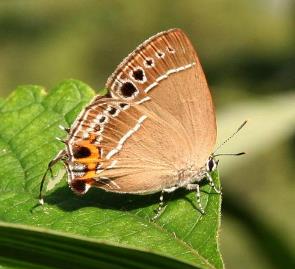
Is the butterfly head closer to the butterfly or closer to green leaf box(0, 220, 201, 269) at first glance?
the butterfly

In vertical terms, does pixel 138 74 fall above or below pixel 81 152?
above

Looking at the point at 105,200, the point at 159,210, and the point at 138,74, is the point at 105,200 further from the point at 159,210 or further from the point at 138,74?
the point at 138,74

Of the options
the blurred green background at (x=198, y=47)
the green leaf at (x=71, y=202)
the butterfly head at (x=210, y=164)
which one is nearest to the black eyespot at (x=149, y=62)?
the green leaf at (x=71, y=202)

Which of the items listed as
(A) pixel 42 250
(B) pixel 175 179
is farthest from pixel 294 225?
(A) pixel 42 250

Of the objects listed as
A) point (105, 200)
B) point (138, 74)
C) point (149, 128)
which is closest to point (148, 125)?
point (149, 128)

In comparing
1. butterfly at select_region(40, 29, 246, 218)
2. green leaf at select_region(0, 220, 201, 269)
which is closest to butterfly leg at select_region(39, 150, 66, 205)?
butterfly at select_region(40, 29, 246, 218)

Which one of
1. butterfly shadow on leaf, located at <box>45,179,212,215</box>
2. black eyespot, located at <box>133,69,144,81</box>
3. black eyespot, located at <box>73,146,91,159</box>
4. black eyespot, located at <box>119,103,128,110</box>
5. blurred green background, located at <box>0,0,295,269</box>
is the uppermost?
black eyespot, located at <box>133,69,144,81</box>

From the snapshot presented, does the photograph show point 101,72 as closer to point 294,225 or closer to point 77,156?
point 294,225
